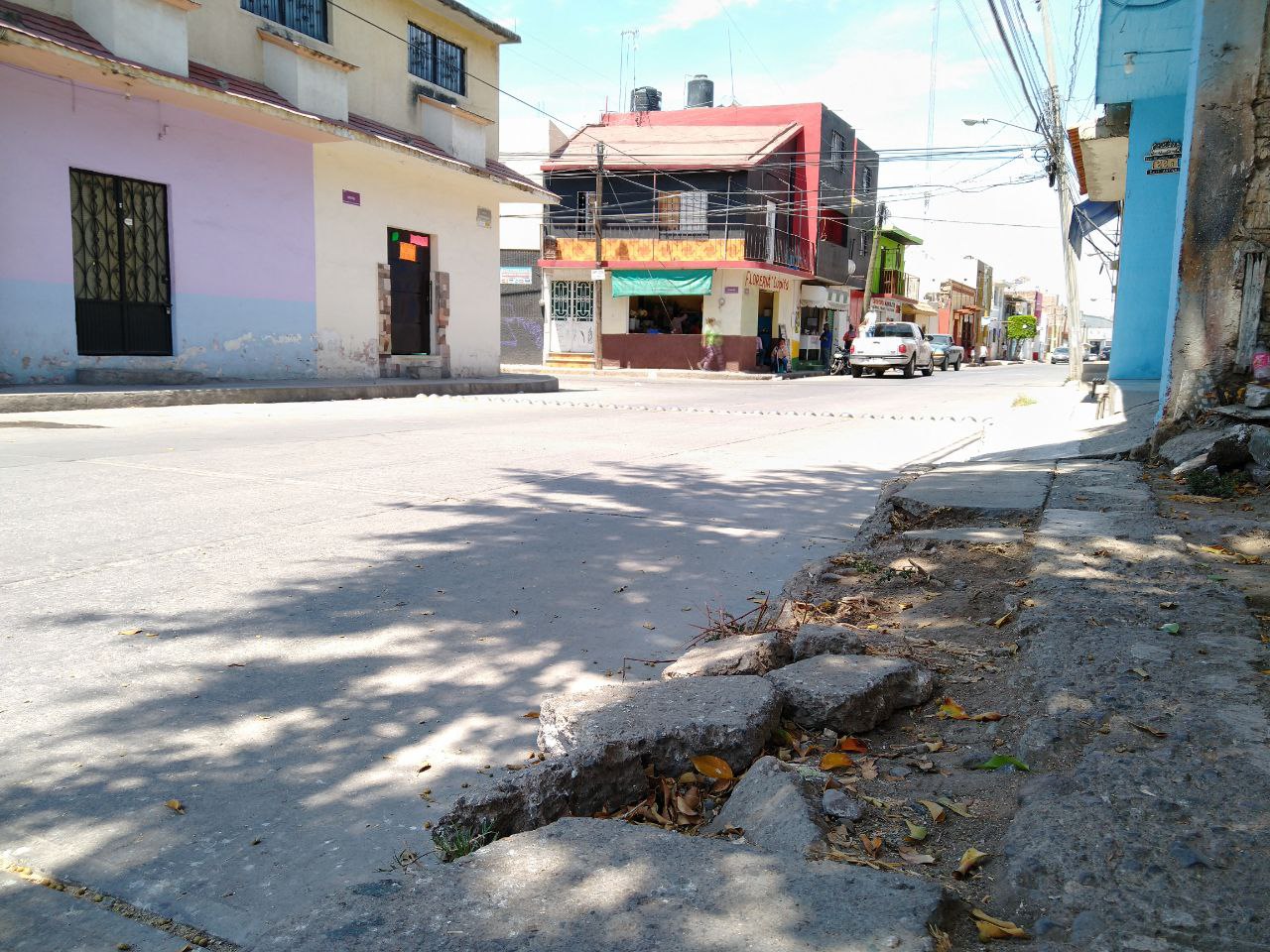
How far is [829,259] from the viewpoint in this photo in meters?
38.0

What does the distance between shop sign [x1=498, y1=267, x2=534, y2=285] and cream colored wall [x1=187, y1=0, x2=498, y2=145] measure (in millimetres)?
12313

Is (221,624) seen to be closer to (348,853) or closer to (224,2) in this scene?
(348,853)

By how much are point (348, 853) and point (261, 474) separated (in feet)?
16.7

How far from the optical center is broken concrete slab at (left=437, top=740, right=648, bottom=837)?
77.4 inches

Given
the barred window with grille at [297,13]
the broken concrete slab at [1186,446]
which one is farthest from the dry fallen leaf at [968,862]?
the barred window with grille at [297,13]

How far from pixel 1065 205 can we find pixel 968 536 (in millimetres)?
19701

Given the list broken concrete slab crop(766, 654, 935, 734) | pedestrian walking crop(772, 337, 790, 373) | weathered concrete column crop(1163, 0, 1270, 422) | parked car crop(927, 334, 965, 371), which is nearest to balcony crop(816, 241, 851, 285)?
parked car crop(927, 334, 965, 371)

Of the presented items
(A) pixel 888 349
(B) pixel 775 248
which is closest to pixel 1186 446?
(A) pixel 888 349

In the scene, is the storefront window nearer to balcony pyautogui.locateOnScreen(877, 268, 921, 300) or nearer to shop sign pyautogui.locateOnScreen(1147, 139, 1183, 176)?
balcony pyautogui.locateOnScreen(877, 268, 921, 300)

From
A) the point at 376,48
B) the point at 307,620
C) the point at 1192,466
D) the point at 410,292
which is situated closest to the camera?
the point at 307,620

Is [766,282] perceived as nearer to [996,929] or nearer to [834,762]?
[834,762]

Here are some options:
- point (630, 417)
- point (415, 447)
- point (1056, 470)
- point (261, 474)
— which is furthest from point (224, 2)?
point (1056, 470)

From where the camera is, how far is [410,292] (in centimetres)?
1922

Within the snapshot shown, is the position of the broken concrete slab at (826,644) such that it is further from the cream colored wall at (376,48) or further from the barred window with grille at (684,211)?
the barred window with grille at (684,211)
